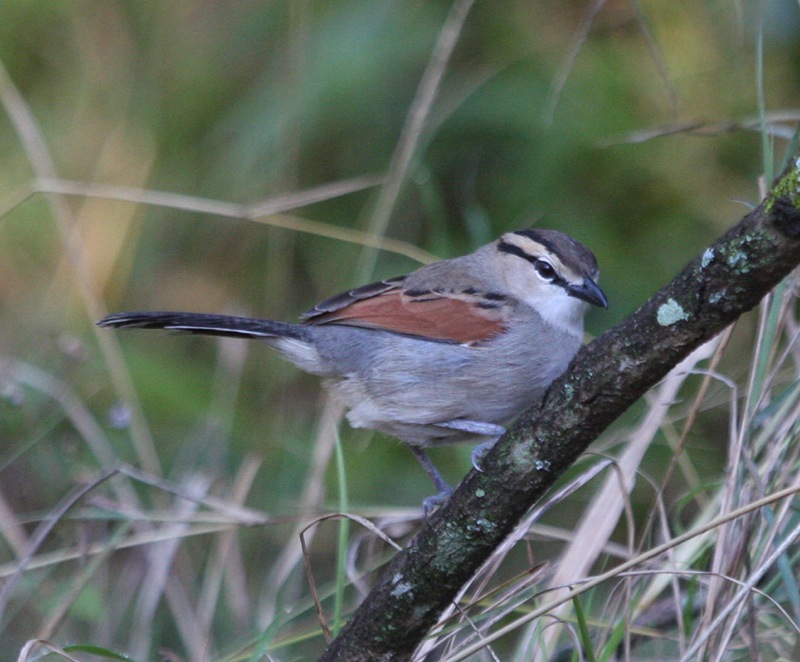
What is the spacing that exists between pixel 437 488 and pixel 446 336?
1.85 feet

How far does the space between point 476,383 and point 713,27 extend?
2.89 meters

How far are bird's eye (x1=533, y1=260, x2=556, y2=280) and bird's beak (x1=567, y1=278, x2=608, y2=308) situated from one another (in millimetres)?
125

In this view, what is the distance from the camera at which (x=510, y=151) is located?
5.67 m

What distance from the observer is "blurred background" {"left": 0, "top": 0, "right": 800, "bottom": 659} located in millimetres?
4391

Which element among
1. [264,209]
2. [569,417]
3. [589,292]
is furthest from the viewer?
[264,209]

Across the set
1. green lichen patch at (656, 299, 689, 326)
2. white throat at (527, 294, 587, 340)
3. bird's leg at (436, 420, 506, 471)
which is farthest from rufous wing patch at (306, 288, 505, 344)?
green lichen patch at (656, 299, 689, 326)

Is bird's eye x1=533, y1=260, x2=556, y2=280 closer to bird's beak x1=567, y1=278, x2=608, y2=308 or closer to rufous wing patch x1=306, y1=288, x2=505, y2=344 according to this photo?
bird's beak x1=567, y1=278, x2=608, y2=308

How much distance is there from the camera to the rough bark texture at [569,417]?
6.28ft

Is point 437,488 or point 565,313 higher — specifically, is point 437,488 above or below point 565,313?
below

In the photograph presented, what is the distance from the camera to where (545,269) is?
152 inches

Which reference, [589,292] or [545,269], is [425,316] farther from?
[589,292]

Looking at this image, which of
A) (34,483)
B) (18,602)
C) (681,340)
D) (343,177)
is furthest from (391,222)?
(681,340)

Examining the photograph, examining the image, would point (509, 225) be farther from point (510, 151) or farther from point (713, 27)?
point (713, 27)

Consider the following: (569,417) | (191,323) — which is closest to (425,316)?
(191,323)
